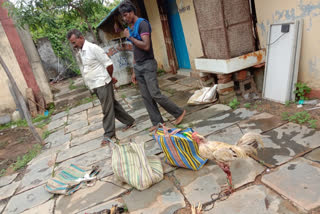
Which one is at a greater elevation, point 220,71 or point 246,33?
point 246,33

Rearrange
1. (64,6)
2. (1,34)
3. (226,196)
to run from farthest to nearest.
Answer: (1,34)
(64,6)
(226,196)

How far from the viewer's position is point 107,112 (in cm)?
419

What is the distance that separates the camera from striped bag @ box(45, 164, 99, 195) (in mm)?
3106

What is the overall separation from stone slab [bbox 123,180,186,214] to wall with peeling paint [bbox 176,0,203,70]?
15.5ft

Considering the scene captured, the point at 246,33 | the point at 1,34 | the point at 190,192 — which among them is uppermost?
the point at 1,34

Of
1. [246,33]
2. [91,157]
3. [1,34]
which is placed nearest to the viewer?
[91,157]

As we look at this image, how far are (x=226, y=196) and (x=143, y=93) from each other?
223cm

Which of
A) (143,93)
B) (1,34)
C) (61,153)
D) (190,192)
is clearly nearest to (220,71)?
(143,93)

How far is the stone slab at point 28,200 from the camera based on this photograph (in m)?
3.10

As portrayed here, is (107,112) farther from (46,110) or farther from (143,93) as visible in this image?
(46,110)

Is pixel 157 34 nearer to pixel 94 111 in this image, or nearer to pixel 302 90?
pixel 94 111

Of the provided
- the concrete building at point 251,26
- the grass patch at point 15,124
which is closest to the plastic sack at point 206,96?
the concrete building at point 251,26

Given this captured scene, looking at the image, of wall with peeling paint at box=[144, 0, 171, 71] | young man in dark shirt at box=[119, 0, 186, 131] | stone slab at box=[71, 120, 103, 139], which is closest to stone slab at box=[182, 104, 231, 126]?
young man in dark shirt at box=[119, 0, 186, 131]

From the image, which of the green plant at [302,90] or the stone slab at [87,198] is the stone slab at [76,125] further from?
the green plant at [302,90]
